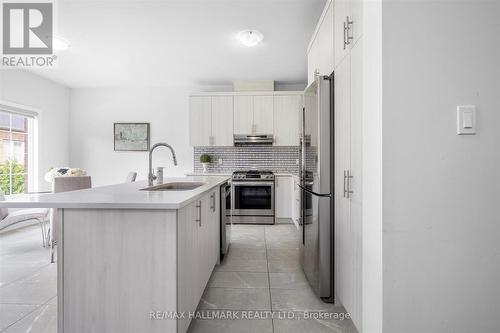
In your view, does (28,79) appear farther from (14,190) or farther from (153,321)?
(153,321)

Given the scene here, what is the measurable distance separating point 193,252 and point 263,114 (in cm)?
368

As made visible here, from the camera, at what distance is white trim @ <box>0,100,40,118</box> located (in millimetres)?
4048

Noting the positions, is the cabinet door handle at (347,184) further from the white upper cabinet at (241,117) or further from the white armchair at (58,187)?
the white upper cabinet at (241,117)

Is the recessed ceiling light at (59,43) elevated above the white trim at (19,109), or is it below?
above

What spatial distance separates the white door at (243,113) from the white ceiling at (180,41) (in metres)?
0.41

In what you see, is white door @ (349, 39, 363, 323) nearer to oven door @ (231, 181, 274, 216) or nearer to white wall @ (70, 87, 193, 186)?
oven door @ (231, 181, 274, 216)

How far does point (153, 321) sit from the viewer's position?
128 cm

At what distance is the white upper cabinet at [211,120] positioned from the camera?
492 centimetres

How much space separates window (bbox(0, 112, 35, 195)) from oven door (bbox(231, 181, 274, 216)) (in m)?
3.61

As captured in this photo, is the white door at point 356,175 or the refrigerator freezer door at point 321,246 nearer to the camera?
the white door at point 356,175

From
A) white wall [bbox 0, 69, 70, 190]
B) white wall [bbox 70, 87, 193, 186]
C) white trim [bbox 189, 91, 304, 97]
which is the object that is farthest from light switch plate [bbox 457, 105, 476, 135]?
white wall [bbox 0, 69, 70, 190]

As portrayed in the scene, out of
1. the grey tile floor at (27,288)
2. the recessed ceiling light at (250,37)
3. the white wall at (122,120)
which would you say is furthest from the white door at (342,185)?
the white wall at (122,120)

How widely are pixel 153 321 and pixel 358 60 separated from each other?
1766mm

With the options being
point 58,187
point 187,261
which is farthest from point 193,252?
point 58,187
